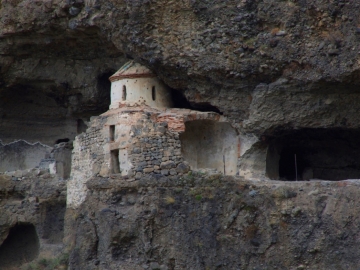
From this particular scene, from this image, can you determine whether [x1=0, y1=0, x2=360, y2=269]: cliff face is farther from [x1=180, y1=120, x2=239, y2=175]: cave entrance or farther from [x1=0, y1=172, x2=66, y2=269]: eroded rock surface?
[x1=180, y1=120, x2=239, y2=175]: cave entrance

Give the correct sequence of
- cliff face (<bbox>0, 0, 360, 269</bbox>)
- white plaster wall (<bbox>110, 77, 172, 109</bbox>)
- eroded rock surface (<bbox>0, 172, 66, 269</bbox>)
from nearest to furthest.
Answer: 1. cliff face (<bbox>0, 0, 360, 269</bbox>)
2. white plaster wall (<bbox>110, 77, 172, 109</bbox>)
3. eroded rock surface (<bbox>0, 172, 66, 269</bbox>)

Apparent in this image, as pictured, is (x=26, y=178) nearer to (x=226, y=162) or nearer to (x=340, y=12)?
(x=226, y=162)

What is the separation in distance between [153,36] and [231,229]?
21.8 feet

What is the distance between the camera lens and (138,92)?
3188 centimetres

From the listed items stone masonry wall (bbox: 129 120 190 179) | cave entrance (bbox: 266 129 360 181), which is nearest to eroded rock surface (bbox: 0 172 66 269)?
stone masonry wall (bbox: 129 120 190 179)

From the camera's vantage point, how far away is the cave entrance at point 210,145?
32.4m

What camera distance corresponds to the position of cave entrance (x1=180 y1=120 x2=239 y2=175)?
32.4 m

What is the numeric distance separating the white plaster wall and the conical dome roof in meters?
0.13

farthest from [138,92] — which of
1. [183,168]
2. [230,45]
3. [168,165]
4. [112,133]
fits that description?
[230,45]

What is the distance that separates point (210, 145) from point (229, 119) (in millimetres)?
1277

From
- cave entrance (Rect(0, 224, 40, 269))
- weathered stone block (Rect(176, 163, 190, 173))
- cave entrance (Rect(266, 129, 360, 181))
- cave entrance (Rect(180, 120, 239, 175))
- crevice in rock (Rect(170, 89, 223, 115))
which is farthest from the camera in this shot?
cave entrance (Rect(0, 224, 40, 269))

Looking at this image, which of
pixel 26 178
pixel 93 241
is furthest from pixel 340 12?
pixel 26 178

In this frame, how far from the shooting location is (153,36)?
3084 centimetres

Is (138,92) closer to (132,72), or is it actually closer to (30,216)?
(132,72)
